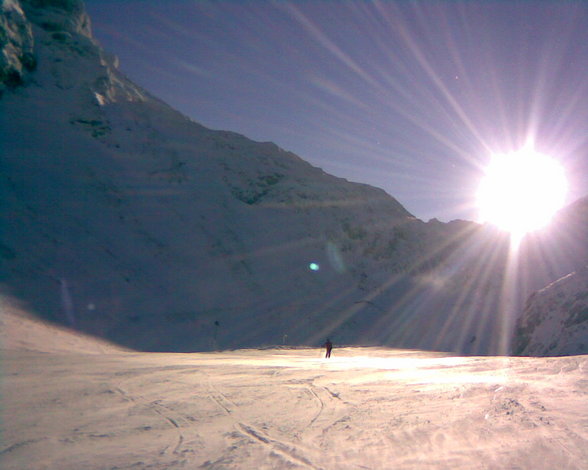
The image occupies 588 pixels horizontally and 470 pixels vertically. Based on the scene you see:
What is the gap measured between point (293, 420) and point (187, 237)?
74.1 feet

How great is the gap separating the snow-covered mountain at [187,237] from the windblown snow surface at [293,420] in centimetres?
1233

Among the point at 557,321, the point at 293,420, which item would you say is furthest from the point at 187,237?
the point at 293,420

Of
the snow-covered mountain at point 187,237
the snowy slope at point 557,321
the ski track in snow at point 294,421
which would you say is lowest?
the ski track in snow at point 294,421

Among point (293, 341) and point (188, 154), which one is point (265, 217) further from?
point (293, 341)

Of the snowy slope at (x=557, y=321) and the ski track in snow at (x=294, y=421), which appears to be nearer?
the ski track in snow at (x=294, y=421)

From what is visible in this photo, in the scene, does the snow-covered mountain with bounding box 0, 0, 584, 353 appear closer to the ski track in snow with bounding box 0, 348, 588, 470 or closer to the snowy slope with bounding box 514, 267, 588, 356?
the snowy slope with bounding box 514, 267, 588, 356

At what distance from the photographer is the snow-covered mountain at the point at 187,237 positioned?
1966 cm

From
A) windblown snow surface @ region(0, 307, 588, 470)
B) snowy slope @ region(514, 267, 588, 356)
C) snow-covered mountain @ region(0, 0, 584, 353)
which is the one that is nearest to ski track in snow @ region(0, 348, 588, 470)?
windblown snow surface @ region(0, 307, 588, 470)

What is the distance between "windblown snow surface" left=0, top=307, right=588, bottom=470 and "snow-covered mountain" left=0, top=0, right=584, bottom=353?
12.3 metres

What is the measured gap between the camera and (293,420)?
14.1 ft

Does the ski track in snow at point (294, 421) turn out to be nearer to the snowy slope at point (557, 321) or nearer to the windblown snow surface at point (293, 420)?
the windblown snow surface at point (293, 420)

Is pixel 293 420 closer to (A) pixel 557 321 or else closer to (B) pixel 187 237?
(A) pixel 557 321

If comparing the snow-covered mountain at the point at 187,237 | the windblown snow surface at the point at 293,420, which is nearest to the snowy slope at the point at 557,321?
the snow-covered mountain at the point at 187,237

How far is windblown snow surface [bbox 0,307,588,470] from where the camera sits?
3.21 m
